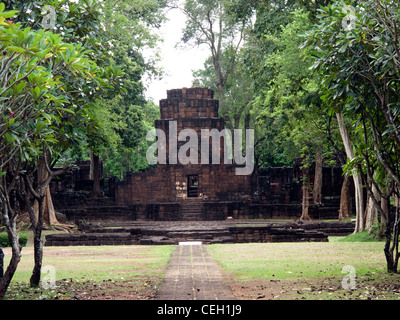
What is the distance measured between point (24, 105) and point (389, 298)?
5.29 metres

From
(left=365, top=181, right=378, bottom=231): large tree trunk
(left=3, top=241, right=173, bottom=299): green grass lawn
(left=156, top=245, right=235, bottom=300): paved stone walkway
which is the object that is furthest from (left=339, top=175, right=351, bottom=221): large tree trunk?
(left=156, top=245, right=235, bottom=300): paved stone walkway

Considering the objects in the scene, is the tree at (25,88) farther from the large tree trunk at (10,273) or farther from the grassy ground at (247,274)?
the grassy ground at (247,274)

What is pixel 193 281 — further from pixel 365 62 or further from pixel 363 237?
pixel 363 237

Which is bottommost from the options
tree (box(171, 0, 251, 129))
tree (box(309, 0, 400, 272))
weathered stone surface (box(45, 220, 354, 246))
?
weathered stone surface (box(45, 220, 354, 246))

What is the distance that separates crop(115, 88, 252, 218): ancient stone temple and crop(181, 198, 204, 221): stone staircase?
2.44ft

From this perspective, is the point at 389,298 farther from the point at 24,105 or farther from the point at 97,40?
the point at 97,40

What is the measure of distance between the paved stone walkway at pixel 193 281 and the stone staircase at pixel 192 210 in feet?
59.7

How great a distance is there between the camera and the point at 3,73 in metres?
6.68

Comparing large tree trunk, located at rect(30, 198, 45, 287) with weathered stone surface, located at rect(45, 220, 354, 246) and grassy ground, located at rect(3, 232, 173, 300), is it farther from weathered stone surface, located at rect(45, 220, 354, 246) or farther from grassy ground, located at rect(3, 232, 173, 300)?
weathered stone surface, located at rect(45, 220, 354, 246)

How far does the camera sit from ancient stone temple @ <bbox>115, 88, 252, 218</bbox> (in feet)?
109

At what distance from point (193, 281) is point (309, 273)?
2252mm

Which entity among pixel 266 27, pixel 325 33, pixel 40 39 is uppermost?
pixel 266 27
